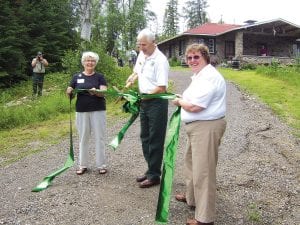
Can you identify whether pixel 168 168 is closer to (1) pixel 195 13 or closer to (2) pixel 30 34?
(2) pixel 30 34

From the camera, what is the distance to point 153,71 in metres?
5.50

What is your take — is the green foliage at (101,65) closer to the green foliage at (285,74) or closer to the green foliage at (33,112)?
the green foliage at (33,112)

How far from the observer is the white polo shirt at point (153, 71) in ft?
17.8

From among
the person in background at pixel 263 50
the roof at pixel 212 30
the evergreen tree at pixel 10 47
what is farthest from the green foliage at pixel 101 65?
the person in background at pixel 263 50

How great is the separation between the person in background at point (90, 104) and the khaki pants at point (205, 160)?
7.23 ft

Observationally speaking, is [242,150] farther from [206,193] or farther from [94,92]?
[206,193]

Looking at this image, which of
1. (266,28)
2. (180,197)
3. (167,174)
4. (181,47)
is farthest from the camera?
(181,47)

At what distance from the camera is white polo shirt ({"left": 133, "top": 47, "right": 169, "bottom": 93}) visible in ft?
17.8

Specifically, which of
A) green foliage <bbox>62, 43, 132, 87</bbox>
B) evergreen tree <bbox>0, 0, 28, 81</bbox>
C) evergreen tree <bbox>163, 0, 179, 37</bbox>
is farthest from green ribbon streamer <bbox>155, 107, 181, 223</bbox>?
evergreen tree <bbox>163, 0, 179, 37</bbox>

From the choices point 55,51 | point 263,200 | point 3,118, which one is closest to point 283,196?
point 263,200

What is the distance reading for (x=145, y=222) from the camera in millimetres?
4758

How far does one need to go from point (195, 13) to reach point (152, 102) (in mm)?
72857

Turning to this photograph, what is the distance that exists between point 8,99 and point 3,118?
212 inches

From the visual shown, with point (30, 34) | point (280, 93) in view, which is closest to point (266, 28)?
point (30, 34)
